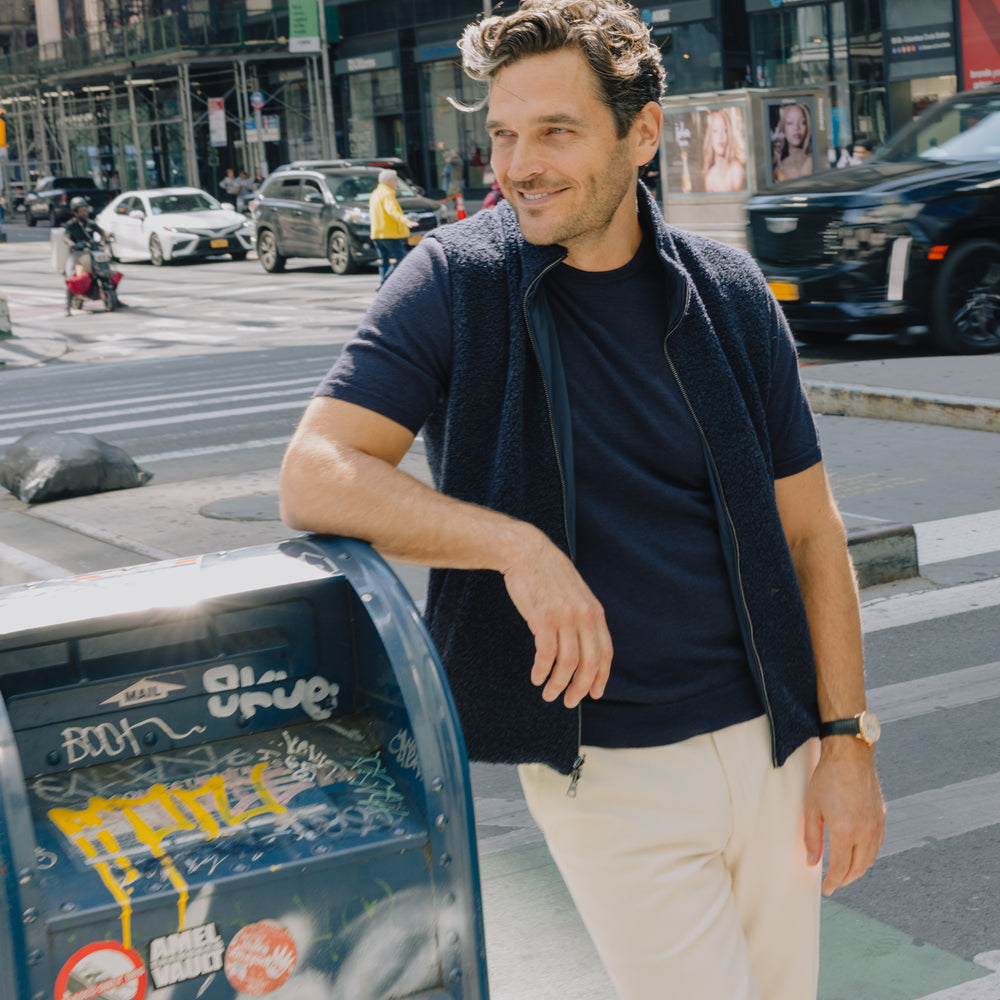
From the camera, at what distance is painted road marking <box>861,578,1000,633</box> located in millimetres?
5914

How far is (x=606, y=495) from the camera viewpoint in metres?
2.11

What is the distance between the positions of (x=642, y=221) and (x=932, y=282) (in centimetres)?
961

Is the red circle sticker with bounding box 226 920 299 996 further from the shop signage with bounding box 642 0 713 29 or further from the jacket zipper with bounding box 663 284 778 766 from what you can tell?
the shop signage with bounding box 642 0 713 29

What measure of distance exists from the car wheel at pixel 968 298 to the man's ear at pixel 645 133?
9.58 m

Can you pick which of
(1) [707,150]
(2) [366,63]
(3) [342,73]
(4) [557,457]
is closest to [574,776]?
(4) [557,457]

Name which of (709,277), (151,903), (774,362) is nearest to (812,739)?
(774,362)

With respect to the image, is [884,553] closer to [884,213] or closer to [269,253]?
[884,213]

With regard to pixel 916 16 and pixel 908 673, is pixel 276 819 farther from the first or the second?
pixel 916 16

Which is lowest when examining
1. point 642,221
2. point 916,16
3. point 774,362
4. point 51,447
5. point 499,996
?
point 499,996

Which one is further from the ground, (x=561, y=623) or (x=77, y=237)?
(x=77, y=237)

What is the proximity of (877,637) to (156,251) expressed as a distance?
26424mm

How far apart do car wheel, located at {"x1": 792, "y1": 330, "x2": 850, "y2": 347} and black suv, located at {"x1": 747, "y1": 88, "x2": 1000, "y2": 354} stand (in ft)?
1.80

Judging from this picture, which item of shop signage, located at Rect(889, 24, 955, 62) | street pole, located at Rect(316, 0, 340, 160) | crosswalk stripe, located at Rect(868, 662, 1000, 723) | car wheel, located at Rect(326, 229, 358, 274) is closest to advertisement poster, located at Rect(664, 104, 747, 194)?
car wheel, located at Rect(326, 229, 358, 274)

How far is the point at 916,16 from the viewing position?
27.8m
